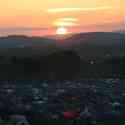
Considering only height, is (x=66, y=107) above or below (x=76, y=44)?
below

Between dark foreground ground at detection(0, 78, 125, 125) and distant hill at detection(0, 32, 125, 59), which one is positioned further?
distant hill at detection(0, 32, 125, 59)

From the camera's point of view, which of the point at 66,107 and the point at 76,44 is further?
the point at 76,44

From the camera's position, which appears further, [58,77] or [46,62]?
[46,62]

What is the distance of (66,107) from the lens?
98.0 ft

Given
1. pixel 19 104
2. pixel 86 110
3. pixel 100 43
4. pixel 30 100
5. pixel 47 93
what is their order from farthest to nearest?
1. pixel 100 43
2. pixel 47 93
3. pixel 30 100
4. pixel 19 104
5. pixel 86 110

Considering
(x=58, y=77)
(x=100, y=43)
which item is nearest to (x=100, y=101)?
(x=58, y=77)

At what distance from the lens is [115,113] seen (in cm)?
2642

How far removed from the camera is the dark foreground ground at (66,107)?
23828 millimetres

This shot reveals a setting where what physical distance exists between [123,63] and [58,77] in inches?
395

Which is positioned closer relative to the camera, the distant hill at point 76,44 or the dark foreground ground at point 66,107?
the dark foreground ground at point 66,107

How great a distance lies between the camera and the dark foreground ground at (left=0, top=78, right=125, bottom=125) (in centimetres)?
2383

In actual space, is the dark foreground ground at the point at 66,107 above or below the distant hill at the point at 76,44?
below

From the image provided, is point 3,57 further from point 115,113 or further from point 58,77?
point 115,113

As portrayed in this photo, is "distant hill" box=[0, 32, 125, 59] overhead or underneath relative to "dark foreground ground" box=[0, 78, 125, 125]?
overhead
